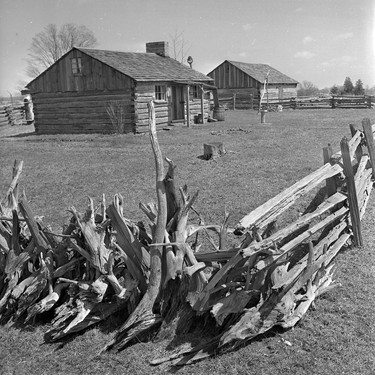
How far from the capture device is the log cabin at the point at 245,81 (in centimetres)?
3650

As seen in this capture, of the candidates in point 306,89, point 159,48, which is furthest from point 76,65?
point 306,89

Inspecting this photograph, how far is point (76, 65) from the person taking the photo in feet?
62.6

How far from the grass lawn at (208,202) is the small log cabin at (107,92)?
1.51m

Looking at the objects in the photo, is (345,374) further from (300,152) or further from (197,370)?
(300,152)

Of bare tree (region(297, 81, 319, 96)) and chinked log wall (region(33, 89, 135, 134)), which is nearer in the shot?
chinked log wall (region(33, 89, 135, 134))

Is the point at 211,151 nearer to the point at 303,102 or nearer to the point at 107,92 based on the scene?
the point at 107,92

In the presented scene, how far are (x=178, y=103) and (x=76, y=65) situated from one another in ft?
17.4

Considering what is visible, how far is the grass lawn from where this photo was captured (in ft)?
10.9

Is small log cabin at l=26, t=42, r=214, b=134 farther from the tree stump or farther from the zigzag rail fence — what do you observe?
the zigzag rail fence

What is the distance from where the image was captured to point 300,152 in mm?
11828

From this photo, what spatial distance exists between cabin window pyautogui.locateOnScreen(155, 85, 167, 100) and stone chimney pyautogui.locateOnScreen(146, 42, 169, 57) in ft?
13.7

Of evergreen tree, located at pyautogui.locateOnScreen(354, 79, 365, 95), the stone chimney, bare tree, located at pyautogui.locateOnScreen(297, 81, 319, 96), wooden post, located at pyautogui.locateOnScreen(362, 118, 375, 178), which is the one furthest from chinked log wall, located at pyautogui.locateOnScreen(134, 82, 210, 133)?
bare tree, located at pyautogui.locateOnScreen(297, 81, 319, 96)

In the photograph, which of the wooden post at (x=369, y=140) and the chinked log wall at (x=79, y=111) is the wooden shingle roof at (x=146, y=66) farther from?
the wooden post at (x=369, y=140)

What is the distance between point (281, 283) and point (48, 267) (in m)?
2.08
